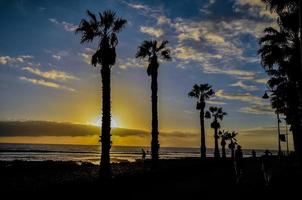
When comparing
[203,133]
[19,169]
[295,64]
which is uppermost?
[295,64]

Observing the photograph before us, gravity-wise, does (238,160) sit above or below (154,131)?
below

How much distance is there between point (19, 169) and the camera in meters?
42.1

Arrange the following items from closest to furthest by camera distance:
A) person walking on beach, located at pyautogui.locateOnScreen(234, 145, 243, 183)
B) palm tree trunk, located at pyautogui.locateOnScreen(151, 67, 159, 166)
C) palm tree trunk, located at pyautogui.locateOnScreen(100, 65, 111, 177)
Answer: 1. person walking on beach, located at pyautogui.locateOnScreen(234, 145, 243, 183)
2. palm tree trunk, located at pyautogui.locateOnScreen(100, 65, 111, 177)
3. palm tree trunk, located at pyautogui.locateOnScreen(151, 67, 159, 166)

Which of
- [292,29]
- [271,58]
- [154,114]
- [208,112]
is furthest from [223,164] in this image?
[208,112]

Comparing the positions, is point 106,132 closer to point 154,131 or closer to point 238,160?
point 154,131


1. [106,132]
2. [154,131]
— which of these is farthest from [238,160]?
[154,131]

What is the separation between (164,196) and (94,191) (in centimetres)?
290

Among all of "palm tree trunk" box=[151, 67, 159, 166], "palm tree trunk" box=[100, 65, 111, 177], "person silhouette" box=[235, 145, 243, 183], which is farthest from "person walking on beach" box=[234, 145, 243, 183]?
"palm tree trunk" box=[151, 67, 159, 166]

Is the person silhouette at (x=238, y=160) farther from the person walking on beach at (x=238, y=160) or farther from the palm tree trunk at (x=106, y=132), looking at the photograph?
the palm tree trunk at (x=106, y=132)

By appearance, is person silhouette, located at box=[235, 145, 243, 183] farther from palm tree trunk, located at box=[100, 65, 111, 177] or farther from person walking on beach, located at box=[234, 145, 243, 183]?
palm tree trunk, located at box=[100, 65, 111, 177]

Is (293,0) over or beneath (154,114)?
over

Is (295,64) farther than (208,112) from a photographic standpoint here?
No

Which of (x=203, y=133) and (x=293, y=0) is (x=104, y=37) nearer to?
(x=293, y=0)

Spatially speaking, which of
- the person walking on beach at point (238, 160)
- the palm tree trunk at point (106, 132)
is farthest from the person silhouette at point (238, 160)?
the palm tree trunk at point (106, 132)
